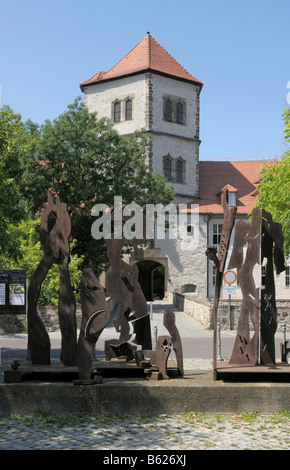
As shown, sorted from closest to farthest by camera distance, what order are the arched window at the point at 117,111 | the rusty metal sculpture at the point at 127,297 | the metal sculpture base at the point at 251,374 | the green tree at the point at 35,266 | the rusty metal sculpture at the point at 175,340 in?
the metal sculpture base at the point at 251,374, the rusty metal sculpture at the point at 175,340, the rusty metal sculpture at the point at 127,297, the green tree at the point at 35,266, the arched window at the point at 117,111

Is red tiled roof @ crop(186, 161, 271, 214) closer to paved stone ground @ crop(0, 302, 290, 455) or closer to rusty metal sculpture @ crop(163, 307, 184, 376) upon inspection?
rusty metal sculpture @ crop(163, 307, 184, 376)

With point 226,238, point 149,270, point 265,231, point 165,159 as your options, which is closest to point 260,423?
point 226,238

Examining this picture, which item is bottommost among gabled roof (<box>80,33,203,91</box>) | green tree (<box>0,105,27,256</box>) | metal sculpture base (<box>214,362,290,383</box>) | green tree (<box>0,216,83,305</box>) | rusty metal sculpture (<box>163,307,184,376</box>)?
metal sculpture base (<box>214,362,290,383</box>)

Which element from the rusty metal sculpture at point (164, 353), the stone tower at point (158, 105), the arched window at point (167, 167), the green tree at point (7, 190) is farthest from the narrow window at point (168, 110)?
the rusty metal sculpture at point (164, 353)

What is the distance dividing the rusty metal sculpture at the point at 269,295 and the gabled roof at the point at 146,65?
33429mm

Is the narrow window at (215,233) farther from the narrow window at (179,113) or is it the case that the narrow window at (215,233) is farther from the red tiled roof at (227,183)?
the narrow window at (179,113)

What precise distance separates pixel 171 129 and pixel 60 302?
3447 cm

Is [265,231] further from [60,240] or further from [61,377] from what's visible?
[61,377]

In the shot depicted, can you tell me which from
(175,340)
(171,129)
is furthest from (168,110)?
(175,340)

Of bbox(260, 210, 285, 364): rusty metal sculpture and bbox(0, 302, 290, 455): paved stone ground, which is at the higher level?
bbox(260, 210, 285, 364): rusty metal sculpture

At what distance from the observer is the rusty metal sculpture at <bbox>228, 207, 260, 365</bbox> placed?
28.0 ft

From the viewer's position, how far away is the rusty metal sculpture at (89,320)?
25.2ft

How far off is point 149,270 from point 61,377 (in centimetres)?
545

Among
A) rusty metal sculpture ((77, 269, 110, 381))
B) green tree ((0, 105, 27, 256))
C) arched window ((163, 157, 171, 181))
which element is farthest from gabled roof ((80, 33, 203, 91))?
rusty metal sculpture ((77, 269, 110, 381))
